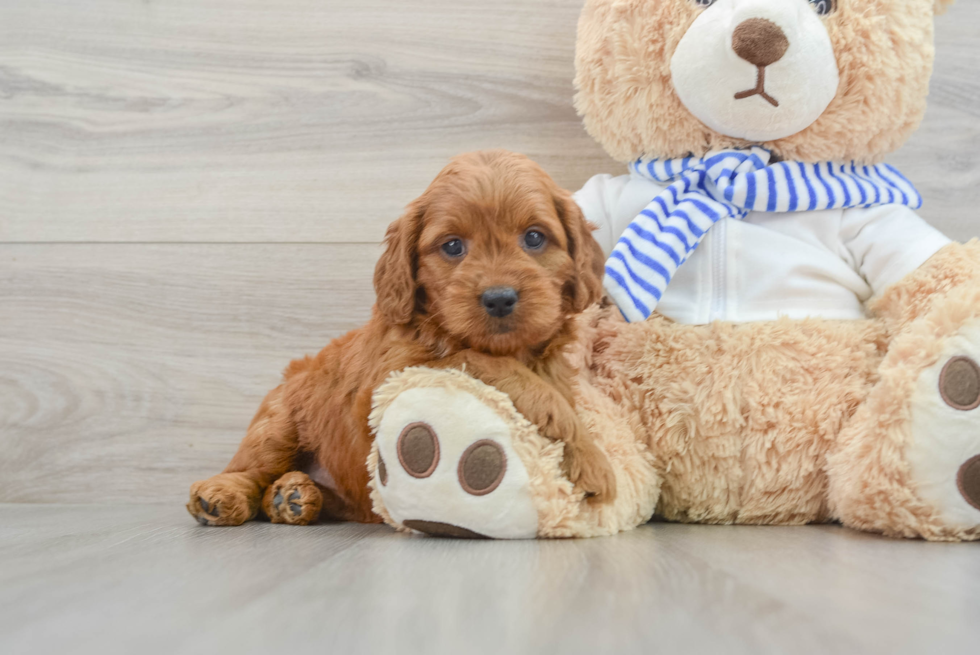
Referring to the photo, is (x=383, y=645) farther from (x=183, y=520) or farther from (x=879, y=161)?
(x=879, y=161)

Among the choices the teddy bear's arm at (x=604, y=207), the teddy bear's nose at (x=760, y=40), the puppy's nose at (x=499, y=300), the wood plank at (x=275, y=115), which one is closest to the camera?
the puppy's nose at (x=499, y=300)

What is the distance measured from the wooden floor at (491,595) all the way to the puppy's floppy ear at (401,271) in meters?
0.28

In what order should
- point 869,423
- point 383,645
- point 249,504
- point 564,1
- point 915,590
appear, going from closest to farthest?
point 383,645 < point 915,590 < point 869,423 < point 249,504 < point 564,1

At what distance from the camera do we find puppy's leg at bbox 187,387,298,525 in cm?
102

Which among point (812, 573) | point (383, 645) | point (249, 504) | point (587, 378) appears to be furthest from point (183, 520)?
point (812, 573)

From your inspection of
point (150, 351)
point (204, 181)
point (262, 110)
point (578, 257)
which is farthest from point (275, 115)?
point (578, 257)

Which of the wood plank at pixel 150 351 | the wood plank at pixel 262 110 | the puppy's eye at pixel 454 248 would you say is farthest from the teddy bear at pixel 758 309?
the wood plank at pixel 150 351

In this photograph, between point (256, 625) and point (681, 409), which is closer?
point (256, 625)

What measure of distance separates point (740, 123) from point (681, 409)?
415 millimetres

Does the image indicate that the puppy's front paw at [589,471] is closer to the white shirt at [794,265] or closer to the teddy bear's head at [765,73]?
the white shirt at [794,265]

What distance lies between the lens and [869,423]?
0.94 m

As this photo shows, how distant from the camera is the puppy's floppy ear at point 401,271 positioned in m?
0.91

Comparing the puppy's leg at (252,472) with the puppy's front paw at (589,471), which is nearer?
the puppy's front paw at (589,471)

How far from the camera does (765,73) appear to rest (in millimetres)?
1007
